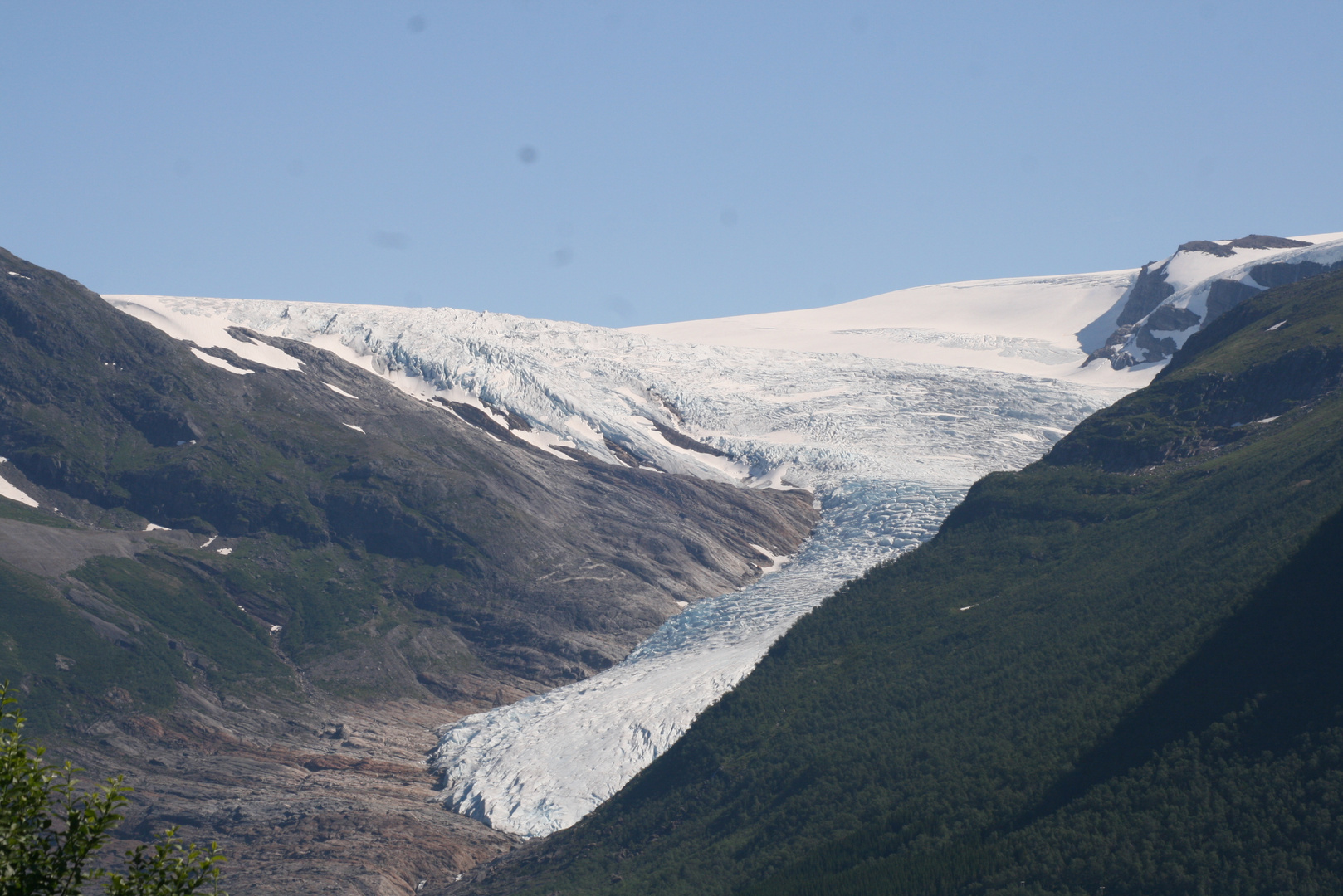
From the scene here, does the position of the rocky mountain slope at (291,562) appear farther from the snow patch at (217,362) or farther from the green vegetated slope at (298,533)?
the snow patch at (217,362)

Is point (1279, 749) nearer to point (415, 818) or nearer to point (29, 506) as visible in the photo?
point (415, 818)

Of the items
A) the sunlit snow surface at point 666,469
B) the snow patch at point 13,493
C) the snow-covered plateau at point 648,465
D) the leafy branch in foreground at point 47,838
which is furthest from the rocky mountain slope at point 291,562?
the leafy branch in foreground at point 47,838

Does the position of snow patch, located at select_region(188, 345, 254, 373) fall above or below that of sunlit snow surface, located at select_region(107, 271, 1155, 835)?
above

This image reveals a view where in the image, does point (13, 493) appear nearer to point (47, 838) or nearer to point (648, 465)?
point (648, 465)

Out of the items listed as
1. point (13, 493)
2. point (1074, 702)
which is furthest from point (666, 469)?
point (1074, 702)

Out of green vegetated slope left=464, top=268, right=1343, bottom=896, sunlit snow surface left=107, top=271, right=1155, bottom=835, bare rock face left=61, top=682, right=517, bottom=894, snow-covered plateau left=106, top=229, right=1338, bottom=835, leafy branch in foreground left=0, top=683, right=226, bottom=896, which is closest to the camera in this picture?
leafy branch in foreground left=0, top=683, right=226, bottom=896

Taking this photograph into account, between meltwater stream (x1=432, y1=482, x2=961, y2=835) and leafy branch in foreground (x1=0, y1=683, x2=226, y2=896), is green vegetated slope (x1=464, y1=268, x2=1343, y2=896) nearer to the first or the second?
meltwater stream (x1=432, y1=482, x2=961, y2=835)

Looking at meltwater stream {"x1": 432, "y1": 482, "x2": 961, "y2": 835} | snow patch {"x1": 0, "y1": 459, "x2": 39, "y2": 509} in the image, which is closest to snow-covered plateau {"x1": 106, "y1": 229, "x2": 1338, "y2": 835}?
meltwater stream {"x1": 432, "y1": 482, "x2": 961, "y2": 835}
